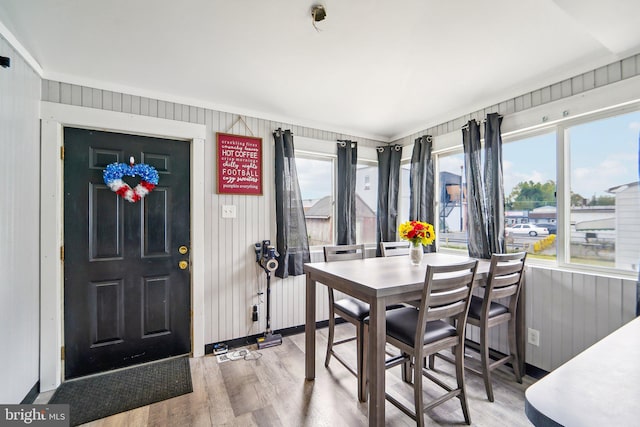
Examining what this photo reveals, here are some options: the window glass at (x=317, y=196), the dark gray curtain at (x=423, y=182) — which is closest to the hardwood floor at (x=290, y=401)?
the window glass at (x=317, y=196)

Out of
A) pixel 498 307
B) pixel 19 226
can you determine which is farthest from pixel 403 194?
pixel 19 226

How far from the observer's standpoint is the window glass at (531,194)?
233 cm

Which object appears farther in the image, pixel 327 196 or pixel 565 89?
pixel 327 196

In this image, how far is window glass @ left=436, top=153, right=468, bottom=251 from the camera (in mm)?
3066

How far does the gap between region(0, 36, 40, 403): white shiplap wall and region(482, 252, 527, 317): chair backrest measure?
306 cm

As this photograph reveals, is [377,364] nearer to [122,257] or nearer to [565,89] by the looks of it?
[122,257]

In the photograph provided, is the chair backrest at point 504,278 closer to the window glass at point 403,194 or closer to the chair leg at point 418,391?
the chair leg at point 418,391

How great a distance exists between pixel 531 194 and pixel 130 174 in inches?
139

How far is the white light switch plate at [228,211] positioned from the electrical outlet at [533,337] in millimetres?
2862

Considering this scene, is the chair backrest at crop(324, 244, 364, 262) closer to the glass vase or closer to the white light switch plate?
the glass vase

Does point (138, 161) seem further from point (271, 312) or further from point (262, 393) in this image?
point (262, 393)

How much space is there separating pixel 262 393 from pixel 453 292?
1.57 meters

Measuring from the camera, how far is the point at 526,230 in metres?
2.47

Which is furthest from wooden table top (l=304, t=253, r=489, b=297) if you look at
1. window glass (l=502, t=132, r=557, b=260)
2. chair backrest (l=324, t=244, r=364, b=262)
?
window glass (l=502, t=132, r=557, b=260)
